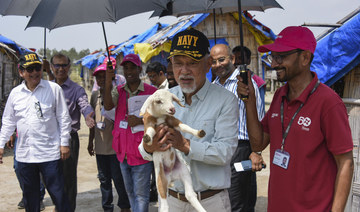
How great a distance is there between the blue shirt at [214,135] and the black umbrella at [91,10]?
4.42 ft

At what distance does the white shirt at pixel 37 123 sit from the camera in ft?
13.9

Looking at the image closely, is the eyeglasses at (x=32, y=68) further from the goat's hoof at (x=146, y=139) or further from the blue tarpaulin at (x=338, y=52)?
the blue tarpaulin at (x=338, y=52)

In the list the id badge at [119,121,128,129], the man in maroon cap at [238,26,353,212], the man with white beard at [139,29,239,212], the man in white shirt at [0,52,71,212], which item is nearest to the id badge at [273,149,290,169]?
the man in maroon cap at [238,26,353,212]

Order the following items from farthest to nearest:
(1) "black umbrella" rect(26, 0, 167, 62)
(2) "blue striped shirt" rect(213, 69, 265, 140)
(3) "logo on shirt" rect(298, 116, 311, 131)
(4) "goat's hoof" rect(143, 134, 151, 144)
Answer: (2) "blue striped shirt" rect(213, 69, 265, 140) < (1) "black umbrella" rect(26, 0, 167, 62) < (3) "logo on shirt" rect(298, 116, 311, 131) < (4) "goat's hoof" rect(143, 134, 151, 144)

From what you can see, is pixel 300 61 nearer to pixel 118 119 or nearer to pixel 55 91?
pixel 118 119

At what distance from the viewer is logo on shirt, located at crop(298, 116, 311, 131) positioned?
7.29ft

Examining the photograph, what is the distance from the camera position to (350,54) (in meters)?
3.64

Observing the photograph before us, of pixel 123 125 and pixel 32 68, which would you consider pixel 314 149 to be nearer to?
pixel 123 125

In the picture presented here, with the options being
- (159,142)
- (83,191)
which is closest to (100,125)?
(83,191)

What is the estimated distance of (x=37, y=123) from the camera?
425cm

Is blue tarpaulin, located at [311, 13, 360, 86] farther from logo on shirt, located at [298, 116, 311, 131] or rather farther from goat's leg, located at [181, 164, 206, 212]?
goat's leg, located at [181, 164, 206, 212]

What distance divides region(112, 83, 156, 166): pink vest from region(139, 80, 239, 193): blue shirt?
1905mm

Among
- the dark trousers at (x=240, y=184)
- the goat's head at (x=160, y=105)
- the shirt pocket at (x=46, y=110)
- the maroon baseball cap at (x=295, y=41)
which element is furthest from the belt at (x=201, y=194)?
the shirt pocket at (x=46, y=110)

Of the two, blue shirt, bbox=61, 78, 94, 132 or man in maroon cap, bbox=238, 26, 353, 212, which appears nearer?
man in maroon cap, bbox=238, 26, 353, 212
